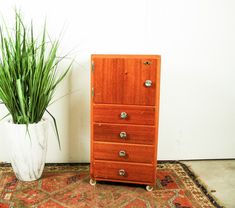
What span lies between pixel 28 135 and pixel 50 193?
0.46m

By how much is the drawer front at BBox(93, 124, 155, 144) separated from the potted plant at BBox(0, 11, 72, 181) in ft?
1.50

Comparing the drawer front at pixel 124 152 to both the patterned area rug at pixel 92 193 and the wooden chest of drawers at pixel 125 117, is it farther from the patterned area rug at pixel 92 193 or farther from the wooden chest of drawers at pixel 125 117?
the patterned area rug at pixel 92 193

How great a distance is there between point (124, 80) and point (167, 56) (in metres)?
0.69

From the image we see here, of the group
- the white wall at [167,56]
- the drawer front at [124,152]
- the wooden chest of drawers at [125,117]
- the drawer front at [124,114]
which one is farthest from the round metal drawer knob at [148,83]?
the white wall at [167,56]

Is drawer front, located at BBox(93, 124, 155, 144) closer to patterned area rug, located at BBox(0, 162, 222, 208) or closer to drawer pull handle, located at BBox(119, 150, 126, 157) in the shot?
drawer pull handle, located at BBox(119, 150, 126, 157)

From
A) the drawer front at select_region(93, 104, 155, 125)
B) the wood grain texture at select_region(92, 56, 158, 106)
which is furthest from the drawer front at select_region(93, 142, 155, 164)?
the wood grain texture at select_region(92, 56, 158, 106)

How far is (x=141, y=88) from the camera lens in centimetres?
213

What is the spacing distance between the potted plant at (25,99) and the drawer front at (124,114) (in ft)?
1.45

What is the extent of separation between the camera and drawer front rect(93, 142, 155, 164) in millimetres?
2225

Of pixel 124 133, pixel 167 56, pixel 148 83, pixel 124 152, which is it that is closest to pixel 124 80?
pixel 148 83

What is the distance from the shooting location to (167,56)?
8.68 feet

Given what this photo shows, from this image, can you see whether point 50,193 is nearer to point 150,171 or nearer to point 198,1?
point 150,171

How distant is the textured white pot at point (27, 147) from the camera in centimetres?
224

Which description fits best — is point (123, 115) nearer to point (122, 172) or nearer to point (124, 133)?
point (124, 133)
